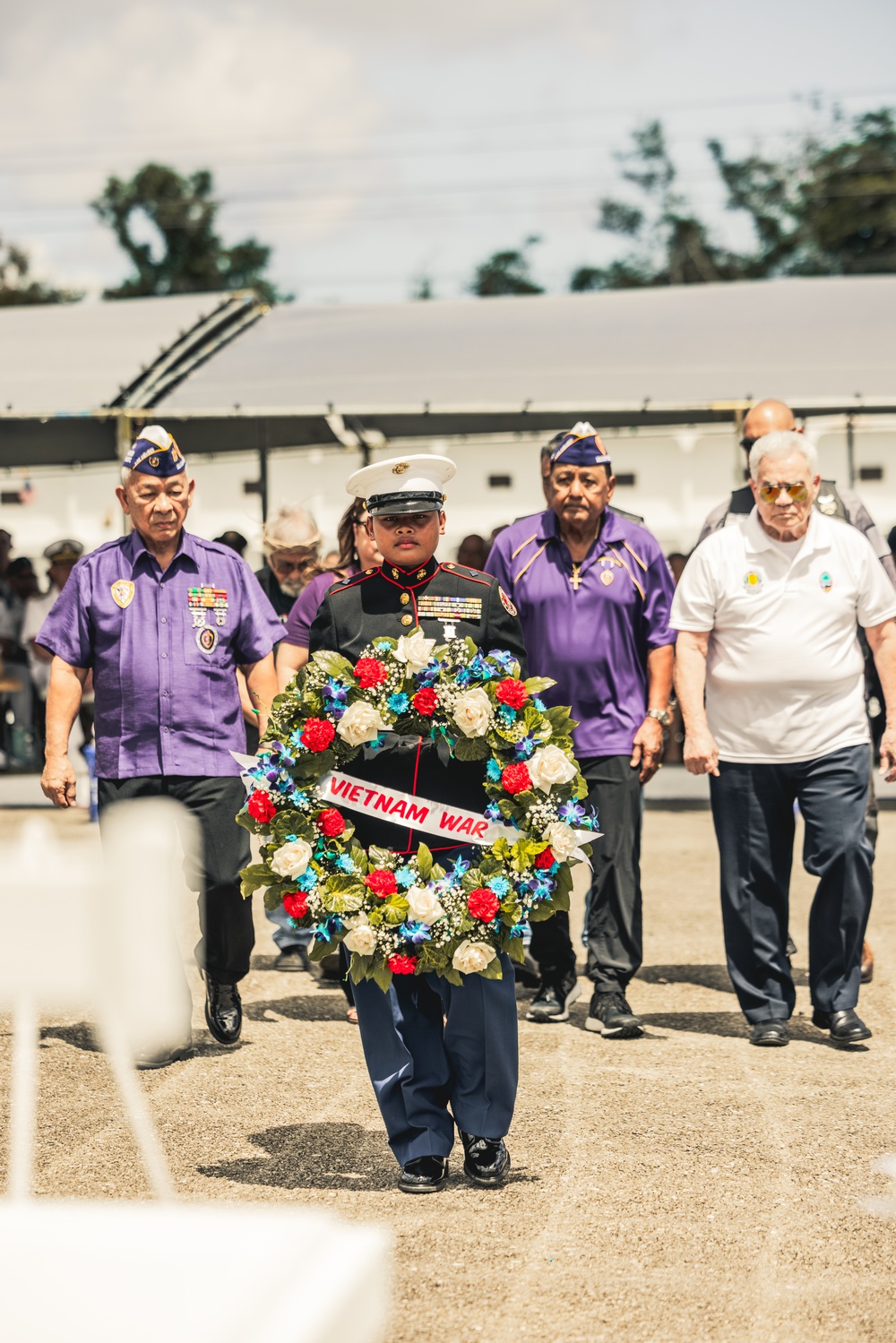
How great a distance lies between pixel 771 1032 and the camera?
6.50 meters

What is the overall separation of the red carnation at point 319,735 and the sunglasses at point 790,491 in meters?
2.43

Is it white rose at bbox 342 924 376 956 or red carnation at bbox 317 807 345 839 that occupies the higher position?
red carnation at bbox 317 807 345 839

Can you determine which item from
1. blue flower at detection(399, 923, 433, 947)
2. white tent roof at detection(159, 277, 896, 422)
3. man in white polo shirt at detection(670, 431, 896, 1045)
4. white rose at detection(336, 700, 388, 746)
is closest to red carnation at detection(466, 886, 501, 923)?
blue flower at detection(399, 923, 433, 947)

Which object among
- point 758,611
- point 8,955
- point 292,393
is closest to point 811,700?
point 758,611

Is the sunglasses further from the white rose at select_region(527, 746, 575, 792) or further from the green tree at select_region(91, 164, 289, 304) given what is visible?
the green tree at select_region(91, 164, 289, 304)

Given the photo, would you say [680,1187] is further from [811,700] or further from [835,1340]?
[811,700]

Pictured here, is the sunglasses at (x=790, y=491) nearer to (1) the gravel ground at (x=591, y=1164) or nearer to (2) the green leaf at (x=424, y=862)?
(1) the gravel ground at (x=591, y=1164)

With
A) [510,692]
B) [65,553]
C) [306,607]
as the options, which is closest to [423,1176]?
[510,692]

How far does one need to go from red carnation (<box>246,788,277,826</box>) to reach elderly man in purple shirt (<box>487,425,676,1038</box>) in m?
2.29

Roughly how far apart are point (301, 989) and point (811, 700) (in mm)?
2894

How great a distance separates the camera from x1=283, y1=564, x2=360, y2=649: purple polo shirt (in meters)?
7.78

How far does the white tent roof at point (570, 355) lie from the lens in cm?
1466

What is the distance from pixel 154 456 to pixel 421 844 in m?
2.32

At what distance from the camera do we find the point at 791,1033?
22.2 feet
